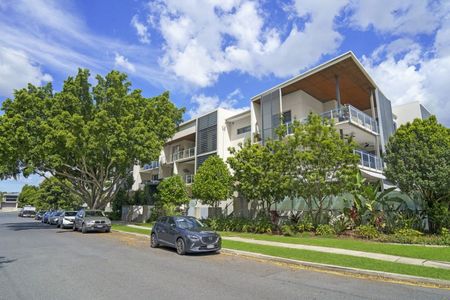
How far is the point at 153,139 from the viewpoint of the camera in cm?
2528

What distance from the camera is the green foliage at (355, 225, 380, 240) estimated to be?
15642 mm

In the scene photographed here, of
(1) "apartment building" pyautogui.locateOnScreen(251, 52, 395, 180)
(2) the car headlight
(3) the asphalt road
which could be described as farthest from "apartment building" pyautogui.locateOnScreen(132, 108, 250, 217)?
(3) the asphalt road

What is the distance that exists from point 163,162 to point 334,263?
108 feet

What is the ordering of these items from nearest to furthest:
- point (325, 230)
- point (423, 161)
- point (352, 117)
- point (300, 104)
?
point (423, 161) < point (325, 230) < point (352, 117) < point (300, 104)

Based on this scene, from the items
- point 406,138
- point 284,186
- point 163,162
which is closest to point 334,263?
point 284,186

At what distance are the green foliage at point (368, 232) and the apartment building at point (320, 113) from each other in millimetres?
5800

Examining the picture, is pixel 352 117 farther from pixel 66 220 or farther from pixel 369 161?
pixel 66 220

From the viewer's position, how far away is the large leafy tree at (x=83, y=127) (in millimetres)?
23453

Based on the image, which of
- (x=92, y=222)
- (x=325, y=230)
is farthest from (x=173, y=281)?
(x=92, y=222)

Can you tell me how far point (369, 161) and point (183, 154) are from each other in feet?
68.3

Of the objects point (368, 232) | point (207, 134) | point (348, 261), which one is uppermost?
point (207, 134)

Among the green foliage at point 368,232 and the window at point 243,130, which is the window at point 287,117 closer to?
the window at point 243,130

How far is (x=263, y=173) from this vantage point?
1950 cm

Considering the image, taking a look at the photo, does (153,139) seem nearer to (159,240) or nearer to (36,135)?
(36,135)
